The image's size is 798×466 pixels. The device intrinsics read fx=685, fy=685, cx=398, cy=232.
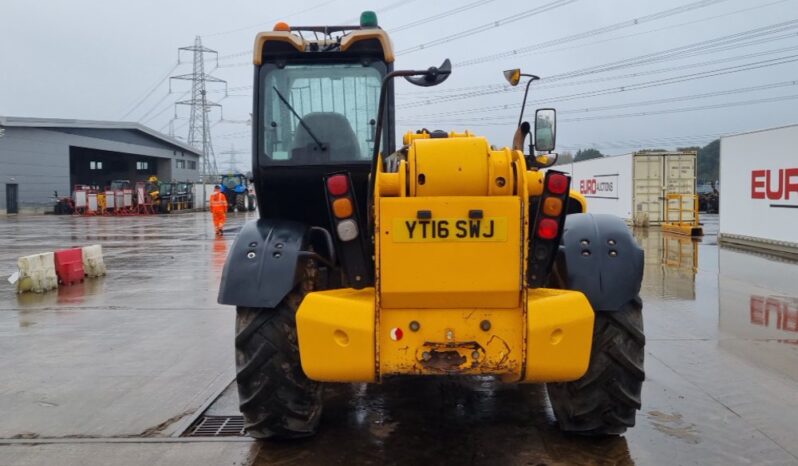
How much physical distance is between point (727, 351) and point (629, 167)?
19899 millimetres

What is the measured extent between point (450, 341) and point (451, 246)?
0.51 meters

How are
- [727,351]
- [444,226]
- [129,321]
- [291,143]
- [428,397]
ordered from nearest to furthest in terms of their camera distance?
[444,226] → [291,143] → [428,397] → [727,351] → [129,321]

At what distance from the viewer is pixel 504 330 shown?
359 cm

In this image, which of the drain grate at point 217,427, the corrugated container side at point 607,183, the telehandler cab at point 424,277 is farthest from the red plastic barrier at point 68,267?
the corrugated container side at point 607,183

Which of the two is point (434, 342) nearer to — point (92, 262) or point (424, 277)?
point (424, 277)

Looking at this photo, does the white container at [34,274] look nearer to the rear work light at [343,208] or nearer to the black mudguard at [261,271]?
the black mudguard at [261,271]

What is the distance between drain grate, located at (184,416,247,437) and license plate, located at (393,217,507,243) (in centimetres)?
207

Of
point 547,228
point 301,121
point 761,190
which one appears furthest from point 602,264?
point 761,190

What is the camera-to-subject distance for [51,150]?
47656mm

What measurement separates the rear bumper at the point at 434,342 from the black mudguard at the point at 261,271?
458 mm

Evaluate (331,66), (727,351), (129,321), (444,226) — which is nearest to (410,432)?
(444,226)

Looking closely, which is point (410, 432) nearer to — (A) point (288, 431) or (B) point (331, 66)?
(A) point (288, 431)

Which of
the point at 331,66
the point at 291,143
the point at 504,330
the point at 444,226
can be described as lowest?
the point at 504,330

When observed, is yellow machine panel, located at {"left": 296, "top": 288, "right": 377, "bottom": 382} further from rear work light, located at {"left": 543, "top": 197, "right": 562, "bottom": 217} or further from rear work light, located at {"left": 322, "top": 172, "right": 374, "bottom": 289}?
rear work light, located at {"left": 543, "top": 197, "right": 562, "bottom": 217}
